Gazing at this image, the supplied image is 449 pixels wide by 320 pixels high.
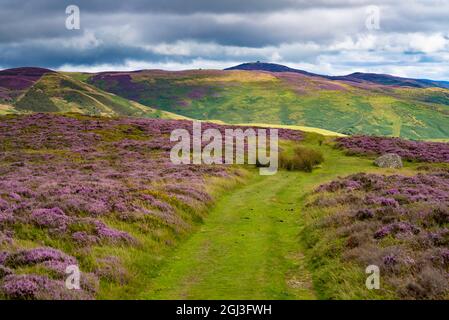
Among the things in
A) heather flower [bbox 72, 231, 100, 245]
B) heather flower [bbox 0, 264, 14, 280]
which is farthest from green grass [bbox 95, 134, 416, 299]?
heather flower [bbox 0, 264, 14, 280]

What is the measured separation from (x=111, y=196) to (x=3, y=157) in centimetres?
3253

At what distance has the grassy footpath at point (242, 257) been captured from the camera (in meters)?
14.6

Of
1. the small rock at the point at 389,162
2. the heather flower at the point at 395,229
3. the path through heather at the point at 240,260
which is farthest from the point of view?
the small rock at the point at 389,162

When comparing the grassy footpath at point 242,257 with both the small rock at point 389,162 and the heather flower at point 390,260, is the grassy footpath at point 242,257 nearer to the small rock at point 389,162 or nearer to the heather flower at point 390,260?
the heather flower at point 390,260

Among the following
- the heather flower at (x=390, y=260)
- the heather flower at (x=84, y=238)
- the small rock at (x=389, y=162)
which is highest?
the heather flower at (x=390, y=260)

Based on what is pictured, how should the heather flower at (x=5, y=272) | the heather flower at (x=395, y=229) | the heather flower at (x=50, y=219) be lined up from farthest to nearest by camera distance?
the heather flower at (x=50, y=219)
the heather flower at (x=395, y=229)
the heather flower at (x=5, y=272)

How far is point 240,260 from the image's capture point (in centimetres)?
1800

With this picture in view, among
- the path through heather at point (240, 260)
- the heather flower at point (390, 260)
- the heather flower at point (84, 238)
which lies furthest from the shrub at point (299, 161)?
the heather flower at point (390, 260)

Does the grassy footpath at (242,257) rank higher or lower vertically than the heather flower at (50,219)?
lower

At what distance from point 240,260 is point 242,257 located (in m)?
0.43

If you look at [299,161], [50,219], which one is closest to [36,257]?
[50,219]

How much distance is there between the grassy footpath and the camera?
1462 centimetres
